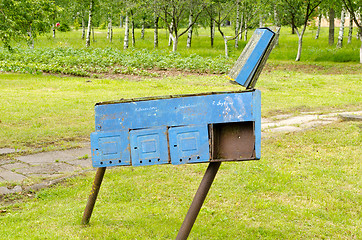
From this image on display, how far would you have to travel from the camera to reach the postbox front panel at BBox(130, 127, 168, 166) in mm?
3455

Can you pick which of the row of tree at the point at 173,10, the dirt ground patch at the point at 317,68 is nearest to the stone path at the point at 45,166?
the row of tree at the point at 173,10

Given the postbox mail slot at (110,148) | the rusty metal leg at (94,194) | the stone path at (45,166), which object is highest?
the postbox mail slot at (110,148)

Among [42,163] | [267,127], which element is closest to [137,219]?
[42,163]

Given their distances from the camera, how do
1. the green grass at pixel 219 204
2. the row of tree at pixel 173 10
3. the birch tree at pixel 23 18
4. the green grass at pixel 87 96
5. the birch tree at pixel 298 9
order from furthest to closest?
the birch tree at pixel 298 9, the row of tree at pixel 173 10, the birch tree at pixel 23 18, the green grass at pixel 87 96, the green grass at pixel 219 204

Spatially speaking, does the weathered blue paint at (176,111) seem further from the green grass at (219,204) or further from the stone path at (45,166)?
the stone path at (45,166)

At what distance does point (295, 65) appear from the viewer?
23.7 meters

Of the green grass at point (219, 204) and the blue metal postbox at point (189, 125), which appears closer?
the blue metal postbox at point (189, 125)

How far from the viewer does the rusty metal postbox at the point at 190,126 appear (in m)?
3.29

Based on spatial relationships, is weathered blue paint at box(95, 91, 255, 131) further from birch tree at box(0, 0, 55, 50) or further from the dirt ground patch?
the dirt ground patch

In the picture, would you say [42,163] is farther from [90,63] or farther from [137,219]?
[90,63]

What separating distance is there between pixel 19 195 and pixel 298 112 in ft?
24.9

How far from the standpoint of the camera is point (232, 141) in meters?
3.40

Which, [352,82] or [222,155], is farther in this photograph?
[352,82]

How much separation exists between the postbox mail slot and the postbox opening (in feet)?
2.35
